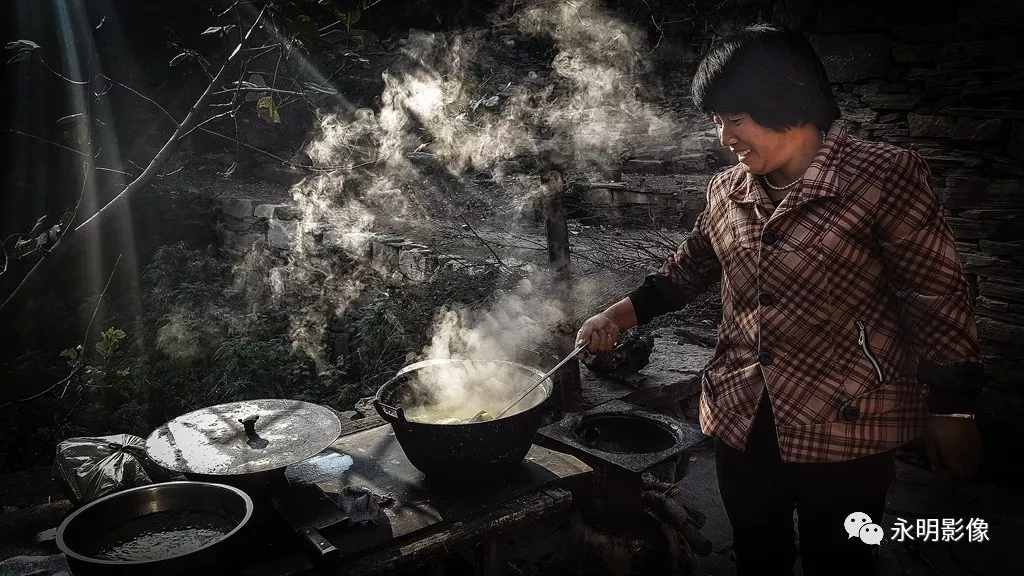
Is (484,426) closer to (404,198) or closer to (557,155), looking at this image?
(557,155)

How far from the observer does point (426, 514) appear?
8.11ft

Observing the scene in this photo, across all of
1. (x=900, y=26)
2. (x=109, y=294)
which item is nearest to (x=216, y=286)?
(x=109, y=294)

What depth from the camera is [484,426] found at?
2.46 metres

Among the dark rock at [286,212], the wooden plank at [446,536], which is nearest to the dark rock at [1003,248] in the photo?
the wooden plank at [446,536]

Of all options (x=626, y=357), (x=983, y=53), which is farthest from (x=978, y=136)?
(x=626, y=357)

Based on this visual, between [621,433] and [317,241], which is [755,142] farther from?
[317,241]

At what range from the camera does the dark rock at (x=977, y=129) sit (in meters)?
4.44

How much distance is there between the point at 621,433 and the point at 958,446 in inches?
88.3

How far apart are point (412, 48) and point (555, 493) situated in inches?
595

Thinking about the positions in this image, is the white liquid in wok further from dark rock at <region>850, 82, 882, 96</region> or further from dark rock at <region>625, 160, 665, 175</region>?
dark rock at <region>625, 160, 665, 175</region>

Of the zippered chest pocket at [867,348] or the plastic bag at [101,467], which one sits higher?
the zippered chest pocket at [867,348]

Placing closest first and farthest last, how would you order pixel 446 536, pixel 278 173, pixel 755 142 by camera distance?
pixel 755 142 < pixel 446 536 < pixel 278 173

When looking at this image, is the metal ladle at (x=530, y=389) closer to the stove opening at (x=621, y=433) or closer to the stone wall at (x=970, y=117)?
the stove opening at (x=621, y=433)

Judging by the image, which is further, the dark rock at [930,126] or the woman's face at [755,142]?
the dark rock at [930,126]
